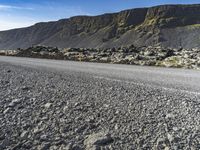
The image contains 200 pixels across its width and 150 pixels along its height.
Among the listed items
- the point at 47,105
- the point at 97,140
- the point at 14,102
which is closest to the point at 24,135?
the point at 97,140

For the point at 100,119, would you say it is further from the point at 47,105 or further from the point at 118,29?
the point at 118,29

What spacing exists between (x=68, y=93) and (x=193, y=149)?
14.1 ft

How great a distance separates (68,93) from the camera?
310 inches

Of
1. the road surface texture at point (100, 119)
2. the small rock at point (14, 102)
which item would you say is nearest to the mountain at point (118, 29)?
the road surface texture at point (100, 119)

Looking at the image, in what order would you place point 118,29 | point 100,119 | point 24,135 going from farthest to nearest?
1. point 118,29
2. point 100,119
3. point 24,135

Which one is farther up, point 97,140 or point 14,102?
point 14,102

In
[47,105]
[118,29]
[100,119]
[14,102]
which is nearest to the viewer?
[100,119]

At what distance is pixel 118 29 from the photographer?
5719 inches

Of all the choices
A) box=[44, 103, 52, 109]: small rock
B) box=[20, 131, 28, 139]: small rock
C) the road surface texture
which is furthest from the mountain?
box=[20, 131, 28, 139]: small rock

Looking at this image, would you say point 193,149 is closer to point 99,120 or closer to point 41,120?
point 99,120

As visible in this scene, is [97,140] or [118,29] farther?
[118,29]

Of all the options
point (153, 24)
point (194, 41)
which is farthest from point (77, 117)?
point (153, 24)

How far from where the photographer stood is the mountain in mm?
124125

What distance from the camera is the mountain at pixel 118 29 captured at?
124 metres
